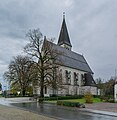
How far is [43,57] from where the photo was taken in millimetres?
55469

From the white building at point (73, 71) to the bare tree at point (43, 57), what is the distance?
2140cm

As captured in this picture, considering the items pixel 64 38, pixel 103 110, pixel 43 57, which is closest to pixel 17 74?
pixel 43 57

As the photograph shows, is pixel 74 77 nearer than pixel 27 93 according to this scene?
No

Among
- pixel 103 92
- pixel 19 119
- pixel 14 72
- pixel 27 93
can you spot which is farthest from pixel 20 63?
pixel 19 119

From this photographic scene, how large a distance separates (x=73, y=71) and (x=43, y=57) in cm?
3331

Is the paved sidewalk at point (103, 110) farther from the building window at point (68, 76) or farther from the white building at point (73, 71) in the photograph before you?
the building window at point (68, 76)

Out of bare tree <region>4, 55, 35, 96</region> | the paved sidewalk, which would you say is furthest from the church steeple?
the paved sidewalk

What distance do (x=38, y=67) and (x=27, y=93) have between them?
26.9m

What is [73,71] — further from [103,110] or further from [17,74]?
[103,110]

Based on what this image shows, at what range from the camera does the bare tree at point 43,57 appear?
53.5 m

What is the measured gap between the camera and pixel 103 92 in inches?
3216

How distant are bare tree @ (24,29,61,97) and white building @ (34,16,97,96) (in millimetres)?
21399

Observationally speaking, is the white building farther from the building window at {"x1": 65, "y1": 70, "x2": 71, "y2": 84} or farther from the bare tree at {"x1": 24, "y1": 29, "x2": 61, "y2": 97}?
the bare tree at {"x1": 24, "y1": 29, "x2": 61, "y2": 97}

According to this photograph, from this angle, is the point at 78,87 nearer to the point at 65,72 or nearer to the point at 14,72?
the point at 65,72
